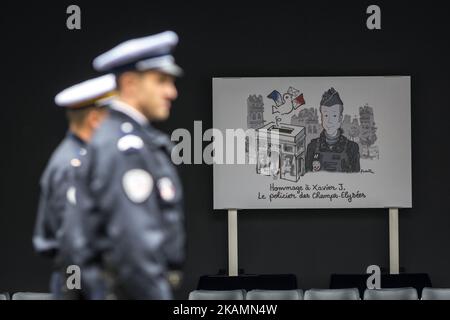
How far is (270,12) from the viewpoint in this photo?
355 inches

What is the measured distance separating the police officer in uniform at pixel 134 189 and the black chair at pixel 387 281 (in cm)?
491

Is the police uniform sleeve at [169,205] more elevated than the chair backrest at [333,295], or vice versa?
the police uniform sleeve at [169,205]

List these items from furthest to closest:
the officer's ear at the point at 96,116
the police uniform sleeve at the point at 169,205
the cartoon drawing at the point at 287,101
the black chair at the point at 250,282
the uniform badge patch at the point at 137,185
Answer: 1. the cartoon drawing at the point at 287,101
2. the black chair at the point at 250,282
3. the officer's ear at the point at 96,116
4. the police uniform sleeve at the point at 169,205
5. the uniform badge patch at the point at 137,185

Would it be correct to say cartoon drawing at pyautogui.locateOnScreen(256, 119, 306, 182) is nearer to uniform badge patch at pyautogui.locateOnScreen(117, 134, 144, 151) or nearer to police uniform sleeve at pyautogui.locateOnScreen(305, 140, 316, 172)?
police uniform sleeve at pyautogui.locateOnScreen(305, 140, 316, 172)

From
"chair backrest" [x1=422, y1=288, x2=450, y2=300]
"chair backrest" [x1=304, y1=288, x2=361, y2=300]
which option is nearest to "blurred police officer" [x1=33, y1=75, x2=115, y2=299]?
"chair backrest" [x1=304, y1=288, x2=361, y2=300]

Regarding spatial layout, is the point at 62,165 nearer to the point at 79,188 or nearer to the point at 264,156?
the point at 79,188

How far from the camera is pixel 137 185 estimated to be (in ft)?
12.0

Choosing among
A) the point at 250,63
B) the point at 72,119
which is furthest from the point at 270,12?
the point at 72,119

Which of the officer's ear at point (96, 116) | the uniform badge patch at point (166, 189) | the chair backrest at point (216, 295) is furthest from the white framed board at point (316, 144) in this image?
the uniform badge patch at point (166, 189)

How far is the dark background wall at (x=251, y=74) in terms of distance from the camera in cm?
892

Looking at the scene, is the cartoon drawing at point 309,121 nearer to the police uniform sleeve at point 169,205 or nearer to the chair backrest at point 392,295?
the chair backrest at point 392,295

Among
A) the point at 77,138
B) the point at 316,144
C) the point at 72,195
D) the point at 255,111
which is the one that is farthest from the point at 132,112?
the point at 316,144

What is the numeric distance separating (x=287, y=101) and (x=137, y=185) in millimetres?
5532
